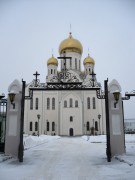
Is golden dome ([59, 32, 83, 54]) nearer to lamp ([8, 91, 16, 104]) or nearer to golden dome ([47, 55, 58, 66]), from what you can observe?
golden dome ([47, 55, 58, 66])

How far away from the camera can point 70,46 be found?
46.4 metres

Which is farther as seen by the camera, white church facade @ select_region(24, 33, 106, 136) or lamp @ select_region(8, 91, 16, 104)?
white church facade @ select_region(24, 33, 106, 136)

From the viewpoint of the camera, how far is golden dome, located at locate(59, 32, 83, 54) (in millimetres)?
46622

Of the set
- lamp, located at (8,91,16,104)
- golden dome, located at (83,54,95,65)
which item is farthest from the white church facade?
lamp, located at (8,91,16,104)

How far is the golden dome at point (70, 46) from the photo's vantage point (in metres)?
46.6

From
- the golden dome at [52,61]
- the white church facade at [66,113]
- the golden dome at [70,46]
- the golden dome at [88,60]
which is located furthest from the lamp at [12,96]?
the golden dome at [88,60]

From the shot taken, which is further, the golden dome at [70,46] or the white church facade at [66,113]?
the golden dome at [70,46]

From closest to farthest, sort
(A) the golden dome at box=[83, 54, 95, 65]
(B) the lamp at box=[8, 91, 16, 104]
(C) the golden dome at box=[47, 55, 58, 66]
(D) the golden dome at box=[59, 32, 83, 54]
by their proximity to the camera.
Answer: (B) the lamp at box=[8, 91, 16, 104], (D) the golden dome at box=[59, 32, 83, 54], (C) the golden dome at box=[47, 55, 58, 66], (A) the golden dome at box=[83, 54, 95, 65]

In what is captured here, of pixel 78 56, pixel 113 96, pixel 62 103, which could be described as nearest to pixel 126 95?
pixel 113 96

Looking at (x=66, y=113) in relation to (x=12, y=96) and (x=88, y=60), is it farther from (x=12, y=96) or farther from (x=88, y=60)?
(x=12, y=96)

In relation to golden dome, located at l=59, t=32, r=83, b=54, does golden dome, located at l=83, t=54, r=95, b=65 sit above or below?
below

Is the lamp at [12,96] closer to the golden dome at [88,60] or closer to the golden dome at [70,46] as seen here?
the golden dome at [70,46]

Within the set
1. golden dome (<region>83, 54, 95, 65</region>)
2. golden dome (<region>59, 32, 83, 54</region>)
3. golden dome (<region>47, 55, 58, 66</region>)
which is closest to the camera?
golden dome (<region>59, 32, 83, 54</region>)

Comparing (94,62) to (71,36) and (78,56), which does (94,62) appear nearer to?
(78,56)
